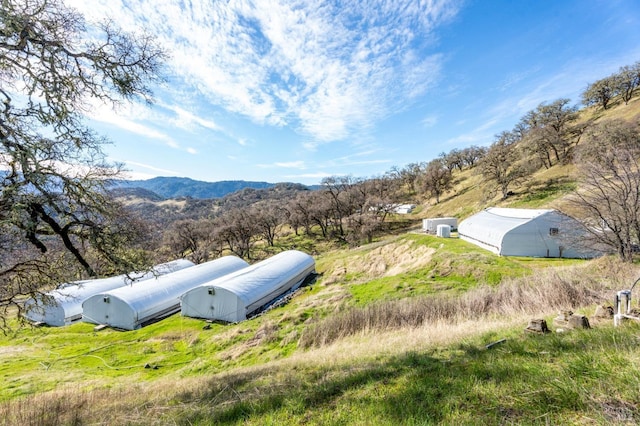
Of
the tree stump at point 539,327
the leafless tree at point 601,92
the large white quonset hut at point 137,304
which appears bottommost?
the large white quonset hut at point 137,304

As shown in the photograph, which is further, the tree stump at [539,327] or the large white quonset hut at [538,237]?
the large white quonset hut at [538,237]

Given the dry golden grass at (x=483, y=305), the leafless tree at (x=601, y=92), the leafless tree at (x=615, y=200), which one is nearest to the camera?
the dry golden grass at (x=483, y=305)

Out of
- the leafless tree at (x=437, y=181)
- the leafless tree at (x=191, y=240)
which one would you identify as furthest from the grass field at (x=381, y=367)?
the leafless tree at (x=437, y=181)

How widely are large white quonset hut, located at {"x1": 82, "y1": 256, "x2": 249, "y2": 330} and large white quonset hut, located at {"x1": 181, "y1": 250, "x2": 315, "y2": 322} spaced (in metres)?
2.60

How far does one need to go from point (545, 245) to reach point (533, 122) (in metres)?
63.0

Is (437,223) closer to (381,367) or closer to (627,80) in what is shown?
(381,367)

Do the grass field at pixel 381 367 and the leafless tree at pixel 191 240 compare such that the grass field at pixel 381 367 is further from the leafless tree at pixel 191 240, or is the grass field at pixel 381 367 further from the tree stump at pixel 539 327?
the leafless tree at pixel 191 240

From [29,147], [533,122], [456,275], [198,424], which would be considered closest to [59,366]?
[29,147]

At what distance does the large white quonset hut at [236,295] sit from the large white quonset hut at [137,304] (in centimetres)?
260

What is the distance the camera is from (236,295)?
64.3 feet

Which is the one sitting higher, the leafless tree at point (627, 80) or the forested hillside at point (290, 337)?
the leafless tree at point (627, 80)

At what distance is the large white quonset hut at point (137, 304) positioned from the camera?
20891 mm

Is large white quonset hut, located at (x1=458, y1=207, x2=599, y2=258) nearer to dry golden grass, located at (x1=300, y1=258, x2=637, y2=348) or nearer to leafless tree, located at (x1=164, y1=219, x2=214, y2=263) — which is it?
dry golden grass, located at (x1=300, y1=258, x2=637, y2=348)

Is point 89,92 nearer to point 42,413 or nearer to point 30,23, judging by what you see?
point 30,23
